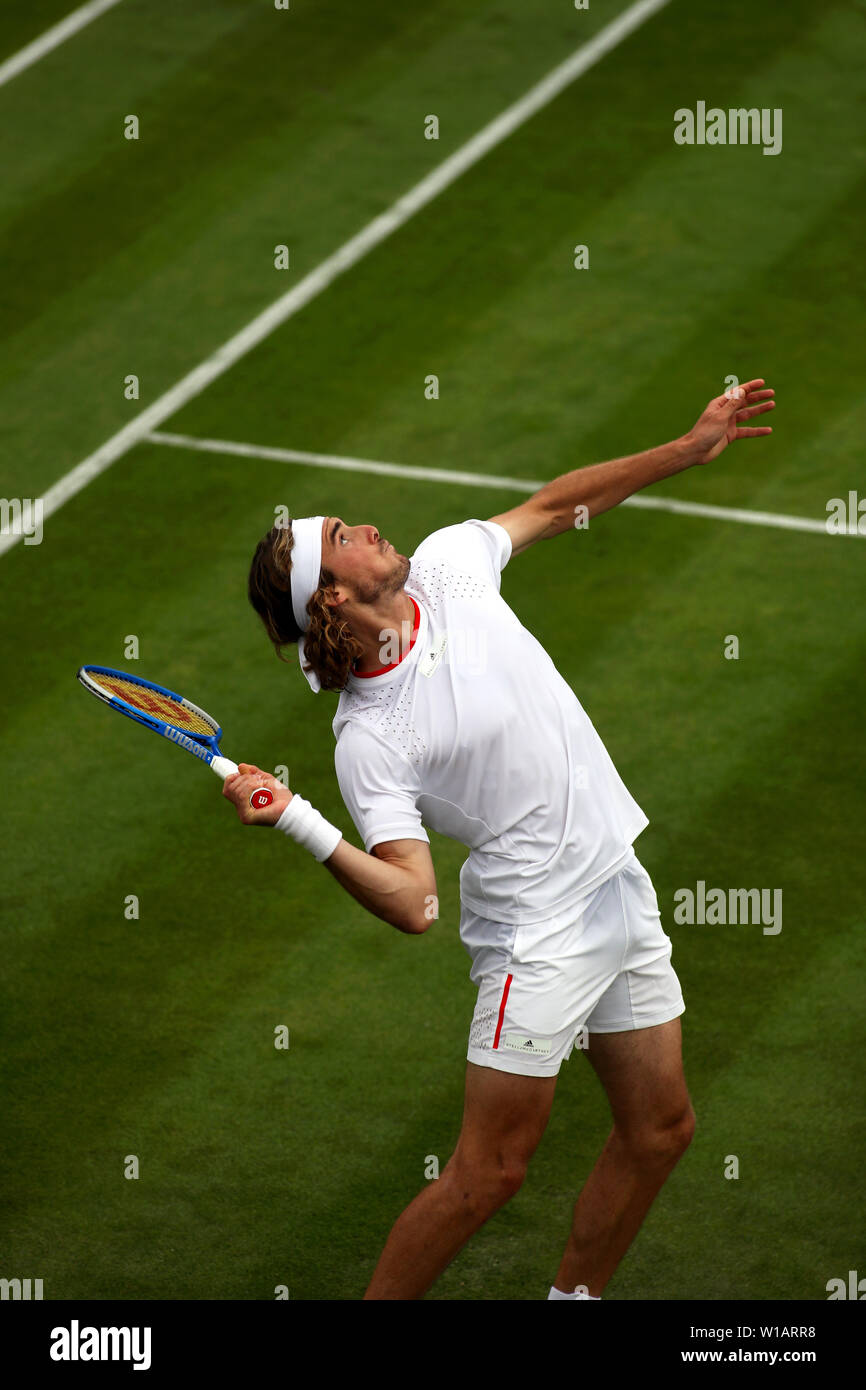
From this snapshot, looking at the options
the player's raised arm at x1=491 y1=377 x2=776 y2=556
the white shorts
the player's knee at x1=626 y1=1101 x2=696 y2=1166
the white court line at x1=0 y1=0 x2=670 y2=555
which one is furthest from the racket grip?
the white court line at x1=0 y1=0 x2=670 y2=555

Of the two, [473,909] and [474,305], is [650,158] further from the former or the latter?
[473,909]

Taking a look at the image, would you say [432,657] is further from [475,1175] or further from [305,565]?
[475,1175]

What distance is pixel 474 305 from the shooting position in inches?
497

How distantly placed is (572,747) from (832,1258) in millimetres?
2028

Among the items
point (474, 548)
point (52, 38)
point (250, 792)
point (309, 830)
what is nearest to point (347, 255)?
point (52, 38)

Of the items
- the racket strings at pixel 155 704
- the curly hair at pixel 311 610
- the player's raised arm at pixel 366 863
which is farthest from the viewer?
the racket strings at pixel 155 704

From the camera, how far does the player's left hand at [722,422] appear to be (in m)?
6.45

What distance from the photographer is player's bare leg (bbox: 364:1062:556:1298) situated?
5.66m

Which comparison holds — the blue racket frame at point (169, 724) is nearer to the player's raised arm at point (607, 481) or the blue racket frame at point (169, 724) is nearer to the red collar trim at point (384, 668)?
the red collar trim at point (384, 668)

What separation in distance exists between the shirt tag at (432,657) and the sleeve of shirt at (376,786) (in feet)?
0.85

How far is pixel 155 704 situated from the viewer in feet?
20.5

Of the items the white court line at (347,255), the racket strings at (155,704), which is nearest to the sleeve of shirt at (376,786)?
the racket strings at (155,704)

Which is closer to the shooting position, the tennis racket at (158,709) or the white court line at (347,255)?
the tennis racket at (158,709)

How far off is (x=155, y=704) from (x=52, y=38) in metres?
11.1
